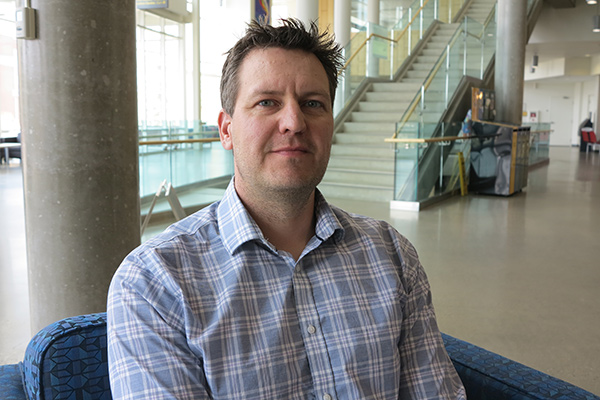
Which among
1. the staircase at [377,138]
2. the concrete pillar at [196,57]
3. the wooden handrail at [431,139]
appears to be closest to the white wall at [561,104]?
the staircase at [377,138]

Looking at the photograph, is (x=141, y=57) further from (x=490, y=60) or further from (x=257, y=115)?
(x=257, y=115)

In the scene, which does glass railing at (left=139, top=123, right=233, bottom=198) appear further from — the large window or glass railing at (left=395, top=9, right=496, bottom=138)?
the large window

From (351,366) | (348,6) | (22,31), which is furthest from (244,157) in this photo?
(348,6)

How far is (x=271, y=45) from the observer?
1385 millimetres

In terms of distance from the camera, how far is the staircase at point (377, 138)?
29.3ft

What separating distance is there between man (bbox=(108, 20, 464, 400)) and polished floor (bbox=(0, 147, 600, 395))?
6.58ft

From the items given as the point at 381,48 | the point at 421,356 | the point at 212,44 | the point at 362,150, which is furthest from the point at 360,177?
the point at 212,44

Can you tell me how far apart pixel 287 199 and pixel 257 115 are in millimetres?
204

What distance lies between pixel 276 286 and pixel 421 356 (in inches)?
15.5

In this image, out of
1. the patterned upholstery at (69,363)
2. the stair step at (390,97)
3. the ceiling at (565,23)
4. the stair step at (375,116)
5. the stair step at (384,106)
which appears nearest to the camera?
the patterned upholstery at (69,363)

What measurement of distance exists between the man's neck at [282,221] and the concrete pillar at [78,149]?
1.11 meters

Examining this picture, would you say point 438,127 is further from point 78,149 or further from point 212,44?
point 212,44

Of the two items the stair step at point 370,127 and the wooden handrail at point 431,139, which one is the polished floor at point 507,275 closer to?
the wooden handrail at point 431,139

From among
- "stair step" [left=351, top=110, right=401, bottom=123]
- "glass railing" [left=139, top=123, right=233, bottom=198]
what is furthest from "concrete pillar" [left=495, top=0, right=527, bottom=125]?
"glass railing" [left=139, top=123, right=233, bottom=198]
